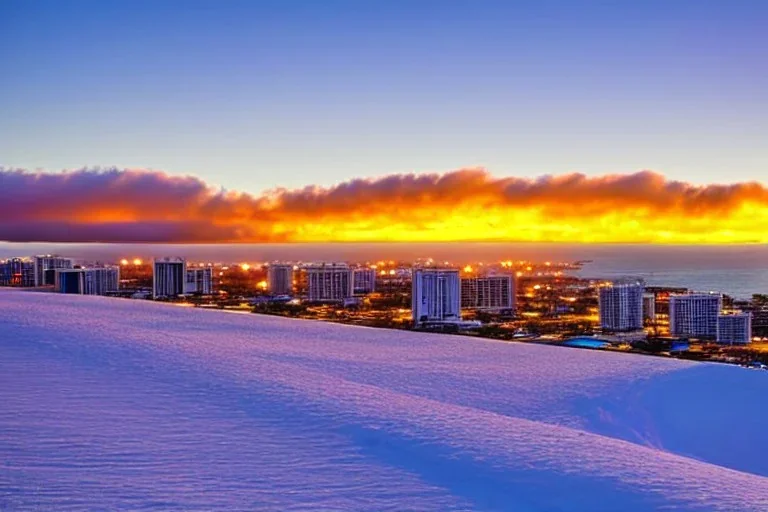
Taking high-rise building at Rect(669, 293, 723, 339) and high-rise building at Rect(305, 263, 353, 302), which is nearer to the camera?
high-rise building at Rect(669, 293, 723, 339)

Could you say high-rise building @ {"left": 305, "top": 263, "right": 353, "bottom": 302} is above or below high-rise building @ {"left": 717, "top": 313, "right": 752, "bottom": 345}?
above

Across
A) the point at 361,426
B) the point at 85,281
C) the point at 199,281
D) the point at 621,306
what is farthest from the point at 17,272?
the point at 361,426

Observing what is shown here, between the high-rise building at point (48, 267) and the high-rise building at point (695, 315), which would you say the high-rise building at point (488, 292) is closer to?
the high-rise building at point (695, 315)

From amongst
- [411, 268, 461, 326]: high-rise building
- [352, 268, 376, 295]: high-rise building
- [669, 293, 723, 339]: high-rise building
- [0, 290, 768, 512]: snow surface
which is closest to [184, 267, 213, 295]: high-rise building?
[352, 268, 376, 295]: high-rise building

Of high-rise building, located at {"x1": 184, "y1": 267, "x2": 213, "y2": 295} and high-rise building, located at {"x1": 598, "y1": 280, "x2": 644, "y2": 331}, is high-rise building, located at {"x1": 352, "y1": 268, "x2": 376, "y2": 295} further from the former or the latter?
high-rise building, located at {"x1": 598, "y1": 280, "x2": 644, "y2": 331}

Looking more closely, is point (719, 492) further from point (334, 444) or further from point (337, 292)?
point (337, 292)

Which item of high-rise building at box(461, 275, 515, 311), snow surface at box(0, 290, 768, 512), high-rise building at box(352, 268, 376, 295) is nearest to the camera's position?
snow surface at box(0, 290, 768, 512)
